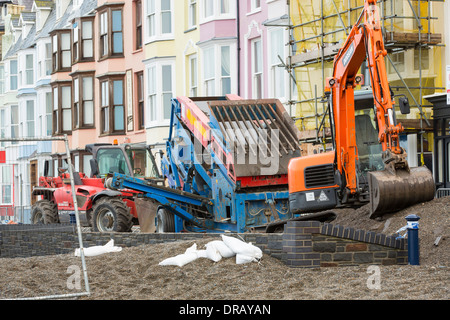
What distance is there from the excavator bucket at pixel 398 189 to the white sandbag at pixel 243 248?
3454mm

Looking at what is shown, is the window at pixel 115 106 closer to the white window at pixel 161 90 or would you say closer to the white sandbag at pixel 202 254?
the white window at pixel 161 90

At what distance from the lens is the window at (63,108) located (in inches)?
1950

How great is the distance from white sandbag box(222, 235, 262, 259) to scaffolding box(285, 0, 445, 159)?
32.0ft

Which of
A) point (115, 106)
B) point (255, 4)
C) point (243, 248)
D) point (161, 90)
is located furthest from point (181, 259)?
point (115, 106)

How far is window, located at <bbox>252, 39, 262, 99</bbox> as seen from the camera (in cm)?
3422

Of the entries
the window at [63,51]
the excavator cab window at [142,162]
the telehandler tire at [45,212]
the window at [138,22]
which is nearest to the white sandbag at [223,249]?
the excavator cab window at [142,162]

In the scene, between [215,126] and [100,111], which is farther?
[100,111]

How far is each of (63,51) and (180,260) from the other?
125ft

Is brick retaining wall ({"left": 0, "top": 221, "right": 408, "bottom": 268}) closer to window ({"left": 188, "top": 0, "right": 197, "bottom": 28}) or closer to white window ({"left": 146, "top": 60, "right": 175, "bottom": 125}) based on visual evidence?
window ({"left": 188, "top": 0, "right": 197, "bottom": 28})

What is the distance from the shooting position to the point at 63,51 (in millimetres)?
Result: 50094

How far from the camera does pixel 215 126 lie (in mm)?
19562

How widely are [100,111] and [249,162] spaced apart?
27.0 meters
